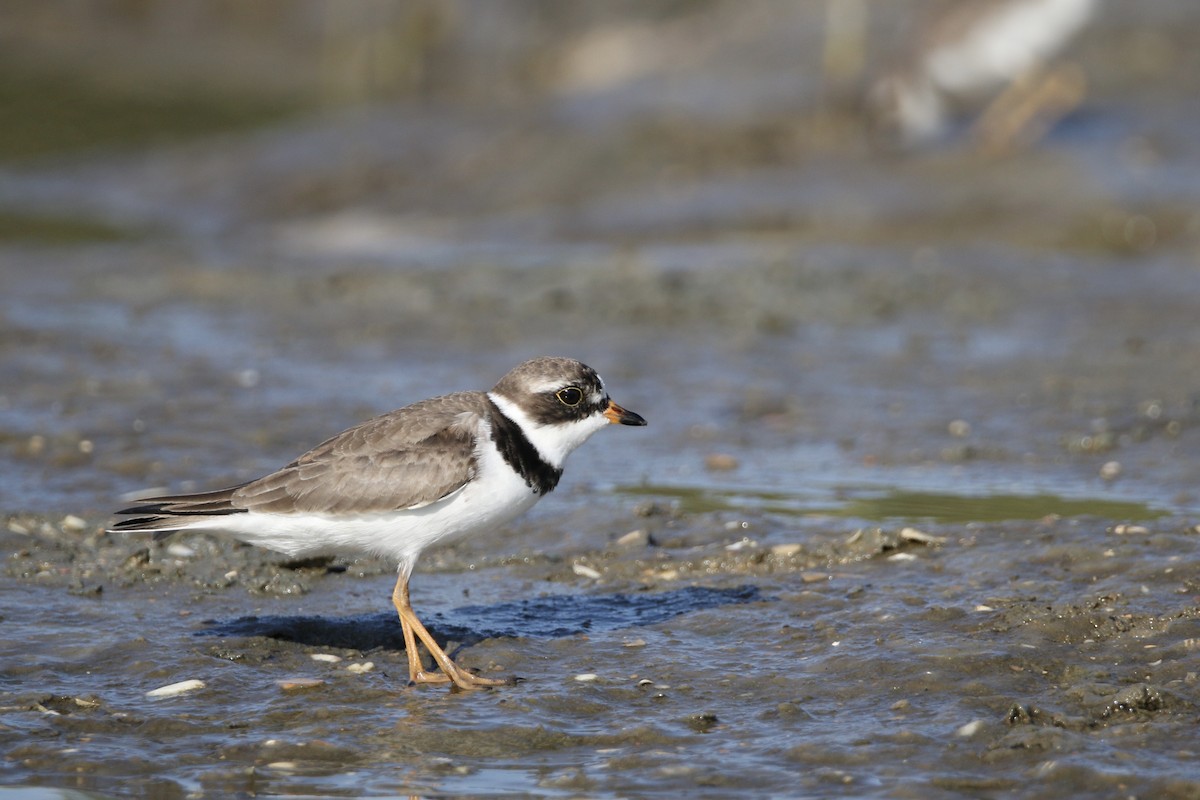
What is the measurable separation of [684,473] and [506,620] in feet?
8.00

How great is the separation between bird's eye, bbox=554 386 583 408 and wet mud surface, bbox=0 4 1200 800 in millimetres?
995

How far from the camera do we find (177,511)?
20.2ft

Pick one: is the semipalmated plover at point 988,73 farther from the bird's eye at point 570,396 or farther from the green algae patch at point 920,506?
the bird's eye at point 570,396

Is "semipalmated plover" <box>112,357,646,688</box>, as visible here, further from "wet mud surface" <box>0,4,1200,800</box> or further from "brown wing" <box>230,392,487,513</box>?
"wet mud surface" <box>0,4,1200,800</box>

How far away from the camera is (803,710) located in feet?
18.5

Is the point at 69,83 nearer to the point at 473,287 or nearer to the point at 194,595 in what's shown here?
the point at 473,287

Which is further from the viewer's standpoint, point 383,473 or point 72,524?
point 72,524

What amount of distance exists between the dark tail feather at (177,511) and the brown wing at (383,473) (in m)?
0.06

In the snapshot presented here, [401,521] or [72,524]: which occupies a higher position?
[72,524]

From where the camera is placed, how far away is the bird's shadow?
21.4 feet

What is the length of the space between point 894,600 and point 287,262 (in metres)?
10.2

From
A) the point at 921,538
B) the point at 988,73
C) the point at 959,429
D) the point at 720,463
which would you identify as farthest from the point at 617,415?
the point at 988,73

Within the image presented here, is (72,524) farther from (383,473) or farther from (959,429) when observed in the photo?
(959,429)

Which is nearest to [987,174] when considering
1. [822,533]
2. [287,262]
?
[287,262]
